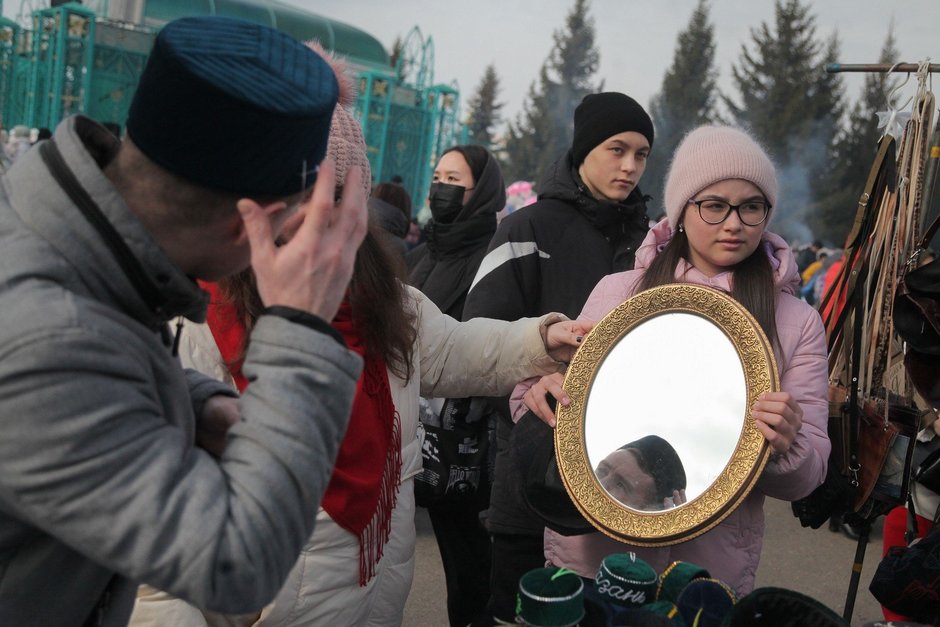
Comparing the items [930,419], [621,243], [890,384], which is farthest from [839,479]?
[621,243]

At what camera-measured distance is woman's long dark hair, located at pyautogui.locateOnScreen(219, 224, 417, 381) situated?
2.08 meters

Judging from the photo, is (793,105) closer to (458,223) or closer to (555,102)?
(555,102)

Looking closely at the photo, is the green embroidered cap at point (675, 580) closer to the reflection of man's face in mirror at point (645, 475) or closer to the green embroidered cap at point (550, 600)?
the reflection of man's face in mirror at point (645, 475)

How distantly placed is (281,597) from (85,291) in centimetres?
106

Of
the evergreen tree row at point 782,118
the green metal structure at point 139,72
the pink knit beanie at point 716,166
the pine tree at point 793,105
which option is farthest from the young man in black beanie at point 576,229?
the pine tree at point 793,105

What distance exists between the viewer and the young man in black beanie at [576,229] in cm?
315

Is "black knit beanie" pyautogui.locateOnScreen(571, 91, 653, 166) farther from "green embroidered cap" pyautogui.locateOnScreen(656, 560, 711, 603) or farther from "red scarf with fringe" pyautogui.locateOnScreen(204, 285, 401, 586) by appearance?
"green embroidered cap" pyautogui.locateOnScreen(656, 560, 711, 603)

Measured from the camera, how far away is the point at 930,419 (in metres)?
3.32

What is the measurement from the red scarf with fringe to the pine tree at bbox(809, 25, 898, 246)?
4021 centimetres

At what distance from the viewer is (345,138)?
202 centimetres

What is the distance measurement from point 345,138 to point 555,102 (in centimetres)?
6047

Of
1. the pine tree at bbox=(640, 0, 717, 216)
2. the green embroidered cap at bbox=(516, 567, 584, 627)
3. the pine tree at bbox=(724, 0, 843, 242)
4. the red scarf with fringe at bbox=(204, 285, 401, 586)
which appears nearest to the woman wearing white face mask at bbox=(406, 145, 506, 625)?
the red scarf with fringe at bbox=(204, 285, 401, 586)

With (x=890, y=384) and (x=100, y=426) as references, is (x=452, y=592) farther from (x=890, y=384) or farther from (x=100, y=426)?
(x=100, y=426)

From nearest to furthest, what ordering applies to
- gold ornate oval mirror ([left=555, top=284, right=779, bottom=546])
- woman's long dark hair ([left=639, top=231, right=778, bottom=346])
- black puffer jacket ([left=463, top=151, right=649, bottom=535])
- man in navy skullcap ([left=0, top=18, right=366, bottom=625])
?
man in navy skullcap ([left=0, top=18, right=366, bottom=625]), gold ornate oval mirror ([left=555, top=284, right=779, bottom=546]), woman's long dark hair ([left=639, top=231, right=778, bottom=346]), black puffer jacket ([left=463, top=151, right=649, bottom=535])
